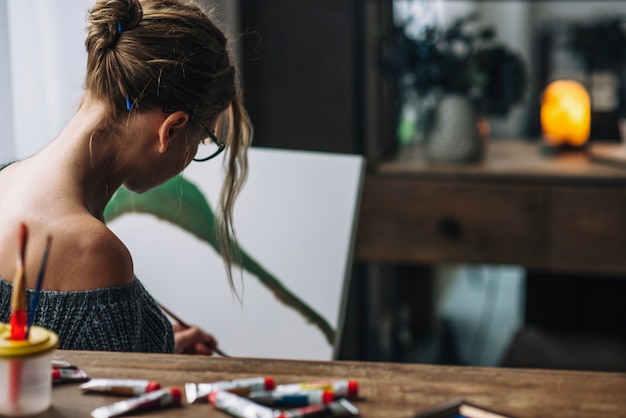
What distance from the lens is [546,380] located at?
58 centimetres

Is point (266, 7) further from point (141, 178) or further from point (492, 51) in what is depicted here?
point (141, 178)

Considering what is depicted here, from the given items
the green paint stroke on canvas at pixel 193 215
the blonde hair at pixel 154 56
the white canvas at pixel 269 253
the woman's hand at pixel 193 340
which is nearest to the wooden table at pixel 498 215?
the white canvas at pixel 269 253

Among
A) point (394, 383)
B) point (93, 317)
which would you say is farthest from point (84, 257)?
point (394, 383)

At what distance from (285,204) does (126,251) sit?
337 millimetres

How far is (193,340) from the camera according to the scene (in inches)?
33.4

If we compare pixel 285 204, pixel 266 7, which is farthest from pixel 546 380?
pixel 266 7

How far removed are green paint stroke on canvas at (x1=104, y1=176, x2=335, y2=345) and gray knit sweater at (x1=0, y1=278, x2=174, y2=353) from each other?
7.2 inches

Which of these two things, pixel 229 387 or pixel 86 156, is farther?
pixel 86 156

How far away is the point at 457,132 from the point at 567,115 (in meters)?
0.37

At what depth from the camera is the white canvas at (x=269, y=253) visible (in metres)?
0.87

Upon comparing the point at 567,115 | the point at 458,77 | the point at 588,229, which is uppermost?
the point at 458,77

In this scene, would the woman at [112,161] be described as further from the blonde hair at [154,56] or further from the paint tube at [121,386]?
the paint tube at [121,386]

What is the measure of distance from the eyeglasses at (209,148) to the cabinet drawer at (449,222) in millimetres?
1075

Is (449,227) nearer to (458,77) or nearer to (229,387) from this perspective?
(458,77)
